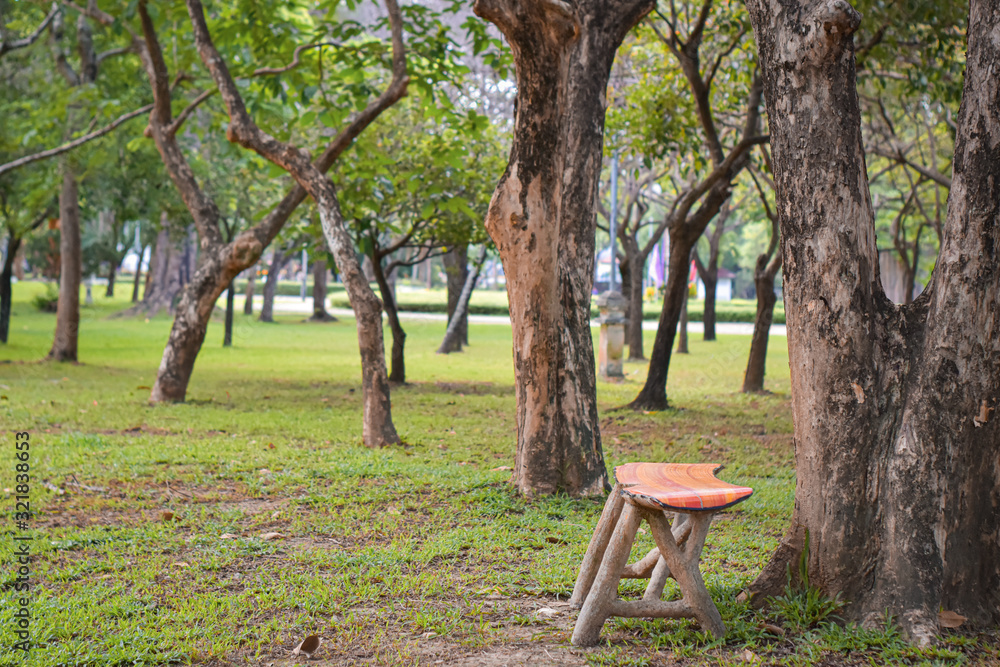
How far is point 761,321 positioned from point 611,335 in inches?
118

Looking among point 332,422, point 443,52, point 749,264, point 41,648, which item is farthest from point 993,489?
point 749,264

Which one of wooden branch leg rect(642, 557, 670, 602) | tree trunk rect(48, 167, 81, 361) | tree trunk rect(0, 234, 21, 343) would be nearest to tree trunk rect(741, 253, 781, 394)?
wooden branch leg rect(642, 557, 670, 602)

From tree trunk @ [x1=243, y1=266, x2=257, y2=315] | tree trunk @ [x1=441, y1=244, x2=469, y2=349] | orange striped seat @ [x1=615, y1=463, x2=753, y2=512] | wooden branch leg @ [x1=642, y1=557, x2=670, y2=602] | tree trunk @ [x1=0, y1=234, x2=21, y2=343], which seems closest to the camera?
orange striped seat @ [x1=615, y1=463, x2=753, y2=512]

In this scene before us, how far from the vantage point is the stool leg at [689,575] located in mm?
3246

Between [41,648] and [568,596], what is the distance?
2163 millimetres

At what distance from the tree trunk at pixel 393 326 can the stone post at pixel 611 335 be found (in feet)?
12.0

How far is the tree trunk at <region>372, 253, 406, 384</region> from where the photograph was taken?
1197cm

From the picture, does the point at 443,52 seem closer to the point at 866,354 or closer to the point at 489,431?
the point at 489,431

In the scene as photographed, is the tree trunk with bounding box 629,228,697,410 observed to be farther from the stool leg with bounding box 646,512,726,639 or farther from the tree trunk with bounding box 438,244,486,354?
the tree trunk with bounding box 438,244,486,354

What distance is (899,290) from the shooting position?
91.8 feet

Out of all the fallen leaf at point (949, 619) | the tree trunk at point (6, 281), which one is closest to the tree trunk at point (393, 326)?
the tree trunk at point (6, 281)

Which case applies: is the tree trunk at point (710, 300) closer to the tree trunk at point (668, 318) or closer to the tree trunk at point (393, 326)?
the tree trunk at point (393, 326)

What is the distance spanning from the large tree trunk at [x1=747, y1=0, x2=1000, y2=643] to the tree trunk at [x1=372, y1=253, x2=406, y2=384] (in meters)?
8.70

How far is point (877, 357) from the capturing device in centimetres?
339
